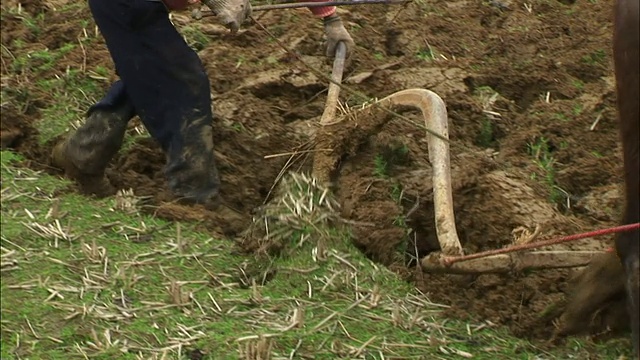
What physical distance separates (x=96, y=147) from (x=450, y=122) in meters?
1.62

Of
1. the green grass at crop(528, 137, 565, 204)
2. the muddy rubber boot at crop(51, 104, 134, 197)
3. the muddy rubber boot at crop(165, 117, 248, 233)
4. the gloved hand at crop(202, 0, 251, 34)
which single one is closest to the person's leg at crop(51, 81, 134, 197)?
the muddy rubber boot at crop(51, 104, 134, 197)

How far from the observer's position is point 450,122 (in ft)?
17.3

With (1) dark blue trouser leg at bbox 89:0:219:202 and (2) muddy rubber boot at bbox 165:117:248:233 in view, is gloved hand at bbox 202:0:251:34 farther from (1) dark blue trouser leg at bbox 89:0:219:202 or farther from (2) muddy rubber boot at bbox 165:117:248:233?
(2) muddy rubber boot at bbox 165:117:248:233

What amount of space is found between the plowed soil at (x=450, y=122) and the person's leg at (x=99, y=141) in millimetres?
137

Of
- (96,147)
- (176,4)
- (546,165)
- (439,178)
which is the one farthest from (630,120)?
(96,147)

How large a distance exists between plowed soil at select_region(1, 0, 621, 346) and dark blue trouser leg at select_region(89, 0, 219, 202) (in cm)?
17

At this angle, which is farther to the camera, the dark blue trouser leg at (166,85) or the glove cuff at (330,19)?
the glove cuff at (330,19)

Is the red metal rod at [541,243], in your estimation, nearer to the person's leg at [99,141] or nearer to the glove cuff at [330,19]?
the person's leg at [99,141]

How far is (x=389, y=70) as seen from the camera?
5.71 metres

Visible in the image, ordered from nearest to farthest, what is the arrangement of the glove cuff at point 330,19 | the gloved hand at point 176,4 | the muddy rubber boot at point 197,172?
the gloved hand at point 176,4 < the muddy rubber boot at point 197,172 < the glove cuff at point 330,19

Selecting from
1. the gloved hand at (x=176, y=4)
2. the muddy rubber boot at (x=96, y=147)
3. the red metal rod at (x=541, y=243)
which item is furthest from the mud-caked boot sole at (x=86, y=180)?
the red metal rod at (x=541, y=243)

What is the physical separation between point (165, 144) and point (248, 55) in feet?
3.89

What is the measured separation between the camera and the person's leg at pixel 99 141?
4738 mm

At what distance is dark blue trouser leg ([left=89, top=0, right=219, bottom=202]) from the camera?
4.52m
